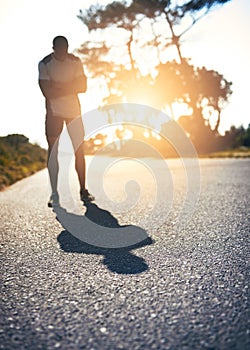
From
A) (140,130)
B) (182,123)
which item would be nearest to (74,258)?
(140,130)

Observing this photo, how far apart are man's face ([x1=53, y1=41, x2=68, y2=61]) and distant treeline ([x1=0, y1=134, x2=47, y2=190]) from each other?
2203 mm

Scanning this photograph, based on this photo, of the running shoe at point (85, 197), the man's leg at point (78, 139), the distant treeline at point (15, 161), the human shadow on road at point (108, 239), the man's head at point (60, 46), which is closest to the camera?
the human shadow on road at point (108, 239)

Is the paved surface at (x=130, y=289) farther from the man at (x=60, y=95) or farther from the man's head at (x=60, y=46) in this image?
the man's head at (x=60, y=46)

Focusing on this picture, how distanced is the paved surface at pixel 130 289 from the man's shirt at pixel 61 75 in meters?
1.73

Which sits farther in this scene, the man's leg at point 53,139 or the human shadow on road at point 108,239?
the man's leg at point 53,139

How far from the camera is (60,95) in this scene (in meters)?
4.73

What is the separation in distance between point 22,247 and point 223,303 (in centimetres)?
158

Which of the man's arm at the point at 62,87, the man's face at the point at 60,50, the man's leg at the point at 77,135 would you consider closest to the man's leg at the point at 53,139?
the man's leg at the point at 77,135

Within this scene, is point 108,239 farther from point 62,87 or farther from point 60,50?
point 60,50

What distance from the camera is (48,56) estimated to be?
4672 mm

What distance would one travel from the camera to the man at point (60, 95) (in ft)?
15.2

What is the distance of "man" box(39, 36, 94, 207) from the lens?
4.62 meters

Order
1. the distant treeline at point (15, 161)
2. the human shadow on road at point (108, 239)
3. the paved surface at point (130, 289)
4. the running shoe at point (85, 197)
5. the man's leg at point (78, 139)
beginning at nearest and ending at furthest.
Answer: the paved surface at point (130, 289) < the human shadow on road at point (108, 239) < the man's leg at point (78, 139) < the running shoe at point (85, 197) < the distant treeline at point (15, 161)

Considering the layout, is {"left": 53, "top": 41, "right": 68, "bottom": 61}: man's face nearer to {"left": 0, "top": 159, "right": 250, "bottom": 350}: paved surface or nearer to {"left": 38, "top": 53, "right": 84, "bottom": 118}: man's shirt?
{"left": 38, "top": 53, "right": 84, "bottom": 118}: man's shirt
